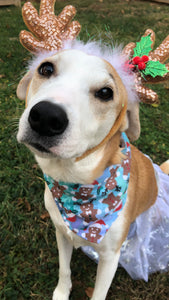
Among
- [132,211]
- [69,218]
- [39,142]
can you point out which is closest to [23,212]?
[69,218]

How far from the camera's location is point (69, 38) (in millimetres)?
1767

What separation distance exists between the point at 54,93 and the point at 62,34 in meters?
0.78

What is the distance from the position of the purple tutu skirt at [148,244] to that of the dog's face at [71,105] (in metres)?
1.22

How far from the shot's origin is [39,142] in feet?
4.14

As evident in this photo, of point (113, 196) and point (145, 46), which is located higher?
point (145, 46)

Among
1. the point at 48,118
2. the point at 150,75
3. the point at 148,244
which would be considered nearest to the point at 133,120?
the point at 150,75

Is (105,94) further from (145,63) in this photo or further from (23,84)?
(23,84)

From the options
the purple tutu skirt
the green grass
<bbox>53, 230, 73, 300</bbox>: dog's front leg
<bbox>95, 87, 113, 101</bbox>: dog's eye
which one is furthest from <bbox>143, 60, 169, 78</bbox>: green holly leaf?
<bbox>53, 230, 73, 300</bbox>: dog's front leg

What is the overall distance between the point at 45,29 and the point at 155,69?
793 millimetres

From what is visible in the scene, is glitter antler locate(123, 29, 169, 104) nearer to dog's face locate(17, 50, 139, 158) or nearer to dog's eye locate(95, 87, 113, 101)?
dog's face locate(17, 50, 139, 158)

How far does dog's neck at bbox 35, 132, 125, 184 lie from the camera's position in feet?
5.38

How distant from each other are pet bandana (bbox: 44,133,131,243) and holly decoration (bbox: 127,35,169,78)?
52 cm

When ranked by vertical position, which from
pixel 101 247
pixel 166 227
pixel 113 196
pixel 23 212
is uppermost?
pixel 113 196

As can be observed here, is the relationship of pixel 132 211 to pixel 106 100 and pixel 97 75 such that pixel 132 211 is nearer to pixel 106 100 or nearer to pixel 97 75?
pixel 106 100
